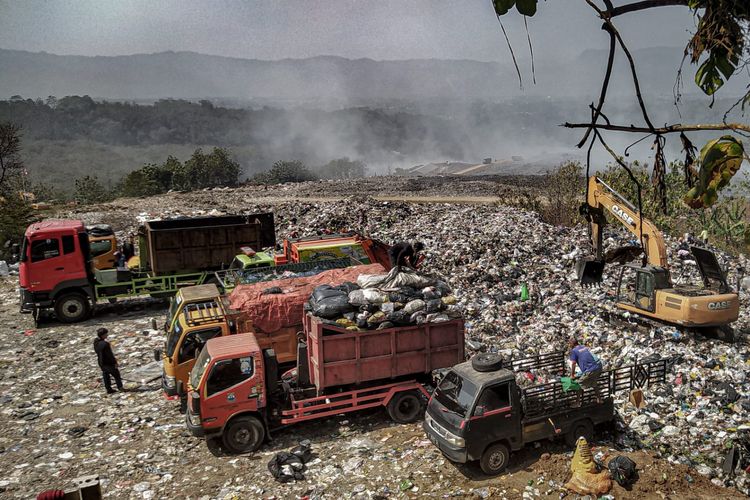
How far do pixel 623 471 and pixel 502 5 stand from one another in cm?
623

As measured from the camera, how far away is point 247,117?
396ft

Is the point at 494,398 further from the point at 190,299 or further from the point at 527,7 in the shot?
the point at 527,7

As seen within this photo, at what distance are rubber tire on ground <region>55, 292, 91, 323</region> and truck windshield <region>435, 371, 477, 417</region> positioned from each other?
9.41 m

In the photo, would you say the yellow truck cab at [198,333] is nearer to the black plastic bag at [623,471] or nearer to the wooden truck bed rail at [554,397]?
the wooden truck bed rail at [554,397]

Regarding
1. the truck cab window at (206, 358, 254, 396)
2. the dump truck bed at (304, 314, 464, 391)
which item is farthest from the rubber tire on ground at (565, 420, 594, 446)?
the truck cab window at (206, 358, 254, 396)

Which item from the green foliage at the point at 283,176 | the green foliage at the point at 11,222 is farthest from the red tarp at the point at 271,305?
the green foliage at the point at 283,176

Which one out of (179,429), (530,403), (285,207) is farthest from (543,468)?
(285,207)

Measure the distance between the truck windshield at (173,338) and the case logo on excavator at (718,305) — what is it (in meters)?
8.05

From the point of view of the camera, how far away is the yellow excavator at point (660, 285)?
882 cm

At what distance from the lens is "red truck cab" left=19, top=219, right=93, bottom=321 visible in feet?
40.3

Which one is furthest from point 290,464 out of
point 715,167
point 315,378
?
point 715,167

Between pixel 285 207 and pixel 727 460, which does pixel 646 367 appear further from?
pixel 285 207

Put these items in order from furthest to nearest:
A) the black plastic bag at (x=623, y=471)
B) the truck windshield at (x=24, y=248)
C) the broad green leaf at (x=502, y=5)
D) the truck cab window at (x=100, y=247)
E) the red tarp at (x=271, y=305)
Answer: the truck cab window at (x=100, y=247) < the truck windshield at (x=24, y=248) < the red tarp at (x=271, y=305) < the black plastic bag at (x=623, y=471) < the broad green leaf at (x=502, y=5)

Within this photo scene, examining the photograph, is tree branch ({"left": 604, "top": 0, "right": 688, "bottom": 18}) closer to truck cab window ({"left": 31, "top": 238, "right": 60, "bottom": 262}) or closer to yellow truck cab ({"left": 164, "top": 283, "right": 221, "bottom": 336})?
yellow truck cab ({"left": 164, "top": 283, "right": 221, "bottom": 336})
